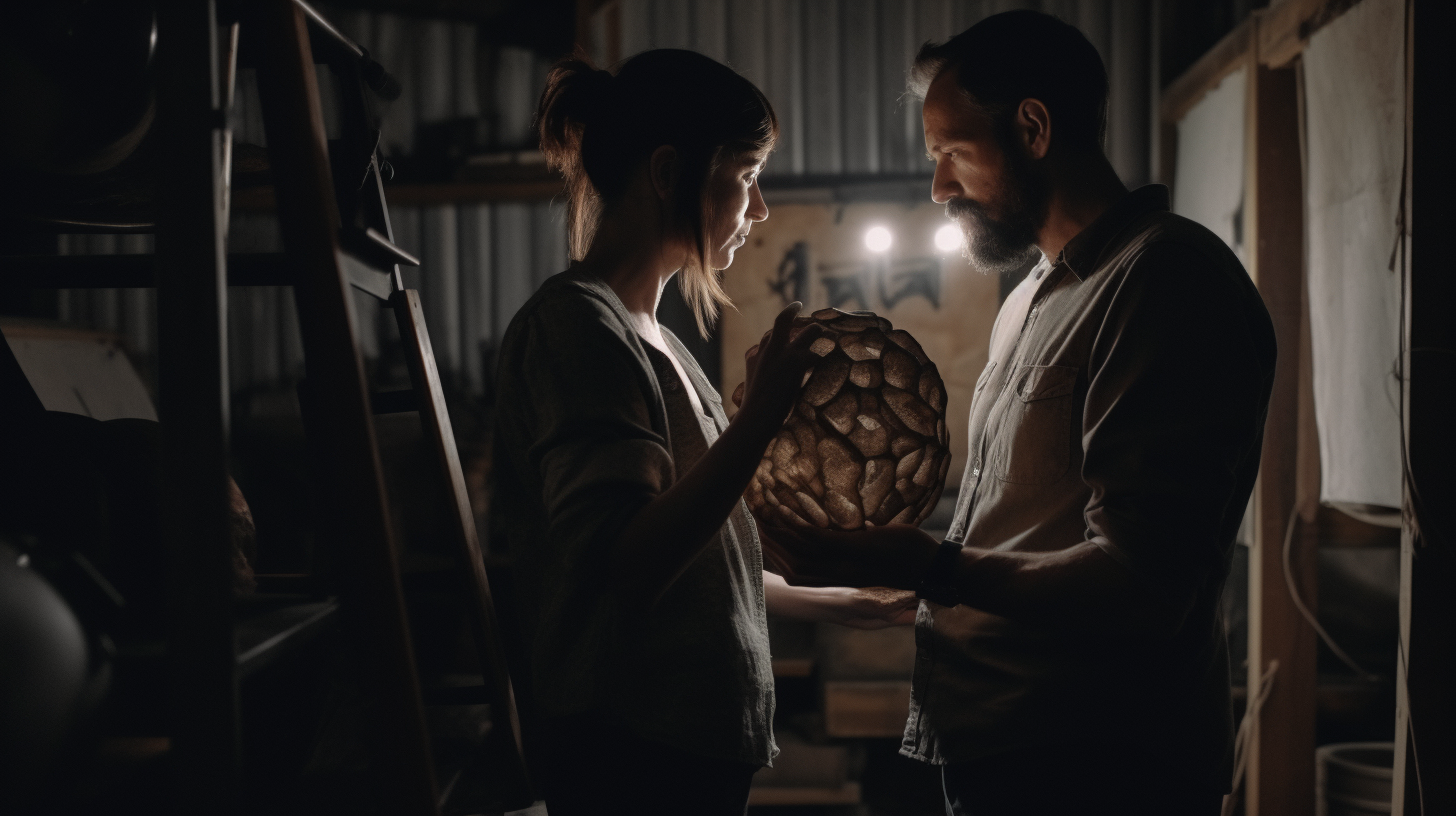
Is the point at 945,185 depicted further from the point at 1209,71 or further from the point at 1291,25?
the point at 1209,71

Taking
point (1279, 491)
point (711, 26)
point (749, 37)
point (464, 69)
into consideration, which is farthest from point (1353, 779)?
point (464, 69)

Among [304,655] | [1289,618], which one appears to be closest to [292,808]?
[304,655]

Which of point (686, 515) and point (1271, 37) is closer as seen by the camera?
point (686, 515)

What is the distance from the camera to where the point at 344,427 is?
1.14 m

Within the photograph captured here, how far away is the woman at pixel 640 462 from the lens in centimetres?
122

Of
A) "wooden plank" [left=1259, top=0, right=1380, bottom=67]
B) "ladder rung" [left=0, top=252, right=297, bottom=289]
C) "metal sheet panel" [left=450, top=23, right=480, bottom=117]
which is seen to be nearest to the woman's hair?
"ladder rung" [left=0, top=252, right=297, bottom=289]

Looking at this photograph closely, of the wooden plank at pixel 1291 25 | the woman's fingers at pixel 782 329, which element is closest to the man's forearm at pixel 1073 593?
the woman's fingers at pixel 782 329

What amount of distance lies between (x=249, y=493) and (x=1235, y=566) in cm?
469

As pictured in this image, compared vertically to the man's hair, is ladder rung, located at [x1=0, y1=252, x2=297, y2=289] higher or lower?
lower

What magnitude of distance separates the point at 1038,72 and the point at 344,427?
4.86 feet

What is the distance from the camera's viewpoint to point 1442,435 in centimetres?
208

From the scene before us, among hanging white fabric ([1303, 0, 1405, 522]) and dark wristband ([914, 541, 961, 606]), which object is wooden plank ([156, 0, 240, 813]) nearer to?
dark wristband ([914, 541, 961, 606])

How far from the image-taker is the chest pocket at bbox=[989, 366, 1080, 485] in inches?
63.0

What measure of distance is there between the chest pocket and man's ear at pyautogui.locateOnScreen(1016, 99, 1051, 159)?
18.6 inches
